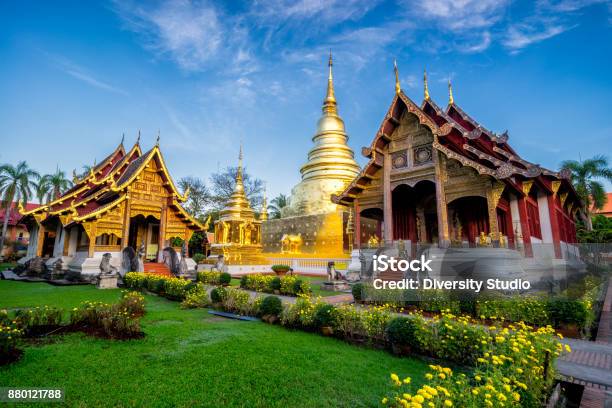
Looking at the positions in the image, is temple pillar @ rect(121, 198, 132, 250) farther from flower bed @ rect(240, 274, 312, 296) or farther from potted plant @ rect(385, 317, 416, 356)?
potted plant @ rect(385, 317, 416, 356)

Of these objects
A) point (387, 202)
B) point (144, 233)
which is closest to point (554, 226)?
point (387, 202)

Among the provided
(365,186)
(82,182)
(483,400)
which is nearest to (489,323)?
(483,400)

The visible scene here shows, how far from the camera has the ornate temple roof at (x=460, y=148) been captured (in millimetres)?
11438

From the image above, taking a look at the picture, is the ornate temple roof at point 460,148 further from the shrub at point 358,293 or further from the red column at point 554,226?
the shrub at point 358,293

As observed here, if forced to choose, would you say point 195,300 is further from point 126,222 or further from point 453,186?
point 453,186

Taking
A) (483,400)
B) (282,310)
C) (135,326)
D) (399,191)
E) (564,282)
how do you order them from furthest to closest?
(399,191) < (564,282) < (282,310) < (135,326) < (483,400)

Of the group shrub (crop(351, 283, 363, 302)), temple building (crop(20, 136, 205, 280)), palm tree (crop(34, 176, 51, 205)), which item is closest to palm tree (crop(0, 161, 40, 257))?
palm tree (crop(34, 176, 51, 205))

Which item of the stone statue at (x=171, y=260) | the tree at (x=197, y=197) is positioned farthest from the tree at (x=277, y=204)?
the stone statue at (x=171, y=260)

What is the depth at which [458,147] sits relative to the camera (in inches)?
534

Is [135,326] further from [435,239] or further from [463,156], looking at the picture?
[435,239]

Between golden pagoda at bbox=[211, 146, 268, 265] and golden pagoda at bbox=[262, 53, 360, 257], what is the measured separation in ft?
8.88

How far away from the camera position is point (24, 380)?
12.4ft

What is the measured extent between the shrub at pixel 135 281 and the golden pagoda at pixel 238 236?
834cm

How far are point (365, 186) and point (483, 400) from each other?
13712 millimetres
